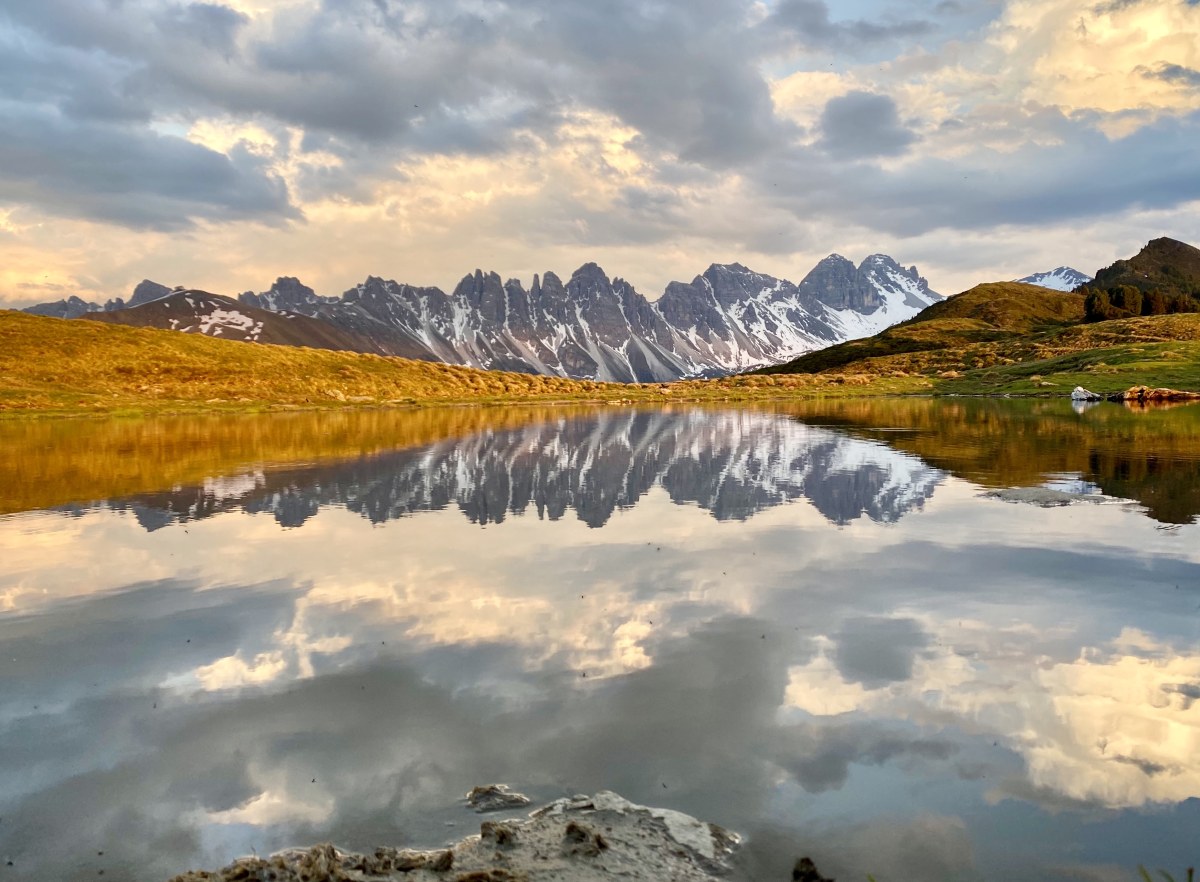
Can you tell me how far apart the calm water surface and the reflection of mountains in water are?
630 millimetres

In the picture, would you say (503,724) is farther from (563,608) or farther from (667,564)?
(667,564)

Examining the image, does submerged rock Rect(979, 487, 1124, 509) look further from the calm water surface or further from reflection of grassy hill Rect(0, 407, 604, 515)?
reflection of grassy hill Rect(0, 407, 604, 515)

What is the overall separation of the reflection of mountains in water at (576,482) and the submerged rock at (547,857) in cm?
1812

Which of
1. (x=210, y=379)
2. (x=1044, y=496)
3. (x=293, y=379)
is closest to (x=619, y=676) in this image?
(x=1044, y=496)

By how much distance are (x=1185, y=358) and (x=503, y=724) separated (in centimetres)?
18381

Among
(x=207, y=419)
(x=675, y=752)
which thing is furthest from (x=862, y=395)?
(x=675, y=752)

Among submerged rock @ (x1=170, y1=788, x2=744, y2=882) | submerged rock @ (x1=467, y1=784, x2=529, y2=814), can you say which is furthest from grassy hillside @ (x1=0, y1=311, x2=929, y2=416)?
submerged rock @ (x1=170, y1=788, x2=744, y2=882)

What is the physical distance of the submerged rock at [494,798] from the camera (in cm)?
882

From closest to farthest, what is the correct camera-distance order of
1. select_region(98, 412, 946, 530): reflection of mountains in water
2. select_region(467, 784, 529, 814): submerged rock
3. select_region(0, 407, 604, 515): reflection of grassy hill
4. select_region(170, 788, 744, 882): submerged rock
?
1. select_region(170, 788, 744, 882): submerged rock
2. select_region(467, 784, 529, 814): submerged rock
3. select_region(98, 412, 946, 530): reflection of mountains in water
4. select_region(0, 407, 604, 515): reflection of grassy hill

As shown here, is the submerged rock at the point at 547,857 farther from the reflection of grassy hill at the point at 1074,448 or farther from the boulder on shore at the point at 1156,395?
the boulder on shore at the point at 1156,395

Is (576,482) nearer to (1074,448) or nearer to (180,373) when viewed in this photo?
(1074,448)

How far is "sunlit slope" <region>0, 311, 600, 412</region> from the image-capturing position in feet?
367

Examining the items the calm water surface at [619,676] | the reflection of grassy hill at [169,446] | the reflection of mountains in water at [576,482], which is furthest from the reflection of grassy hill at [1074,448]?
the reflection of grassy hill at [169,446]

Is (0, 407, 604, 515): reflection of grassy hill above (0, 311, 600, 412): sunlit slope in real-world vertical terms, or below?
below
